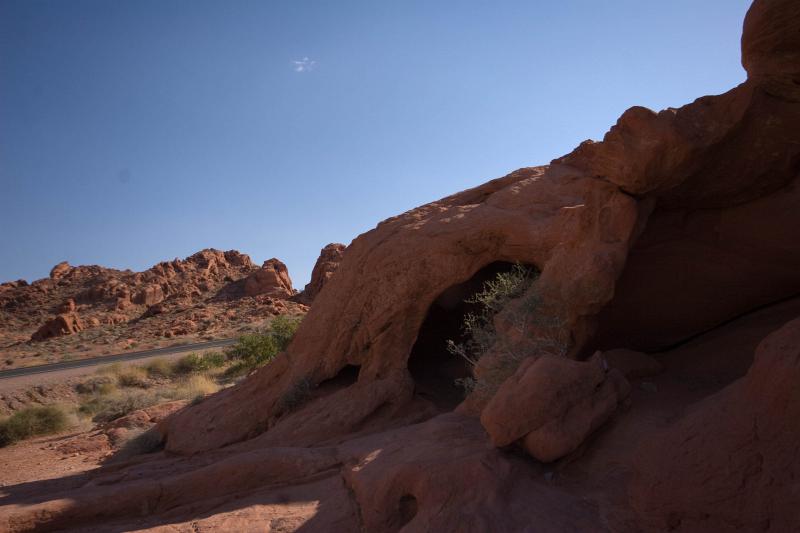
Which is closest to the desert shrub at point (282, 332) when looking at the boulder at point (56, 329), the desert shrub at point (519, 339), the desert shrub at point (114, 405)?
the desert shrub at point (114, 405)

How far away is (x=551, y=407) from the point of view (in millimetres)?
4391

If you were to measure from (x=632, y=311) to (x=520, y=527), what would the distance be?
14.6 ft

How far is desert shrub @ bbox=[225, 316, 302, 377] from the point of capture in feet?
59.3

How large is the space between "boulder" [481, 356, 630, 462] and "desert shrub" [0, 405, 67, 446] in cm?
1233

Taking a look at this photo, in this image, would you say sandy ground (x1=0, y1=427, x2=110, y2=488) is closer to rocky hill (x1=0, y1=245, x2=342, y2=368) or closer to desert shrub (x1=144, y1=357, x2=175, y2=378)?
desert shrub (x1=144, y1=357, x2=175, y2=378)

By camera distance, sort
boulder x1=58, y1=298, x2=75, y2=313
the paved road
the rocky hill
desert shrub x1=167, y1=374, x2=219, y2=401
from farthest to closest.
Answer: boulder x1=58, y1=298, x2=75, y2=313
the rocky hill
the paved road
desert shrub x1=167, y1=374, x2=219, y2=401

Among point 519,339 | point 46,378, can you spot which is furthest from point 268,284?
point 519,339

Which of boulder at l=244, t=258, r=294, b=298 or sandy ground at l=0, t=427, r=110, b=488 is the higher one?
boulder at l=244, t=258, r=294, b=298

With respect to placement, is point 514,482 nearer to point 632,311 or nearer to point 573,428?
point 573,428

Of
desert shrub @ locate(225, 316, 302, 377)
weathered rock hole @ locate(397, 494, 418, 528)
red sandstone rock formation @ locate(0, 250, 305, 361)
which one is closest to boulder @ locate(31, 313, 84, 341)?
red sandstone rock formation @ locate(0, 250, 305, 361)

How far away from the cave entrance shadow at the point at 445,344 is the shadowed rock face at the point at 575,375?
0.68 feet

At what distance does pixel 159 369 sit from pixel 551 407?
1877cm

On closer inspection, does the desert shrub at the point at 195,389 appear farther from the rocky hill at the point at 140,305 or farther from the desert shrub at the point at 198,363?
the rocky hill at the point at 140,305

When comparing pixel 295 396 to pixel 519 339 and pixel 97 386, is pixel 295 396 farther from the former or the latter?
pixel 97 386
